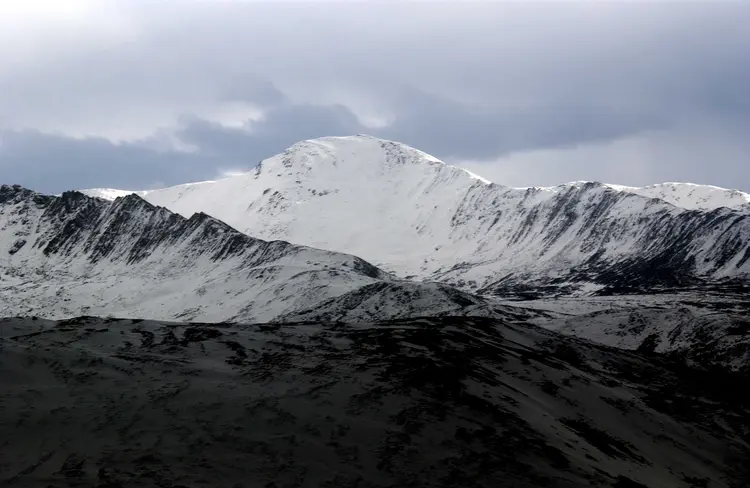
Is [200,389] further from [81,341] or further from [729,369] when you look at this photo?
[729,369]

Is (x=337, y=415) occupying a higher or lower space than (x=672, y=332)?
lower

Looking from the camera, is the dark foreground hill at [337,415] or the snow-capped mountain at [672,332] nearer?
the dark foreground hill at [337,415]

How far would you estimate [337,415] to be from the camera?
138ft

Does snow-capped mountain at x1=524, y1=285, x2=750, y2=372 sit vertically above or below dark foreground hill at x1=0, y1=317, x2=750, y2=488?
above

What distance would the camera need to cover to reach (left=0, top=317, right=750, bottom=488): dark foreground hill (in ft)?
112

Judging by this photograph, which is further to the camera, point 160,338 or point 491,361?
point 160,338

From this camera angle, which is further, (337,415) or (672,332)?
(672,332)

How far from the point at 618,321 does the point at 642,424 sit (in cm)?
10712

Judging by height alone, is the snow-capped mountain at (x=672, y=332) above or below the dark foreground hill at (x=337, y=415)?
above

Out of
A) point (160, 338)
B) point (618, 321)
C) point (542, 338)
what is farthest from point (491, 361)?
point (618, 321)

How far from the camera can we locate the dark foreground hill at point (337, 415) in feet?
112

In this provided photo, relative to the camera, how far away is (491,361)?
197 feet

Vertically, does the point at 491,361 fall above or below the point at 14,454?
above

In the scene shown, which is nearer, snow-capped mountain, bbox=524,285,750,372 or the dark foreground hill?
the dark foreground hill
